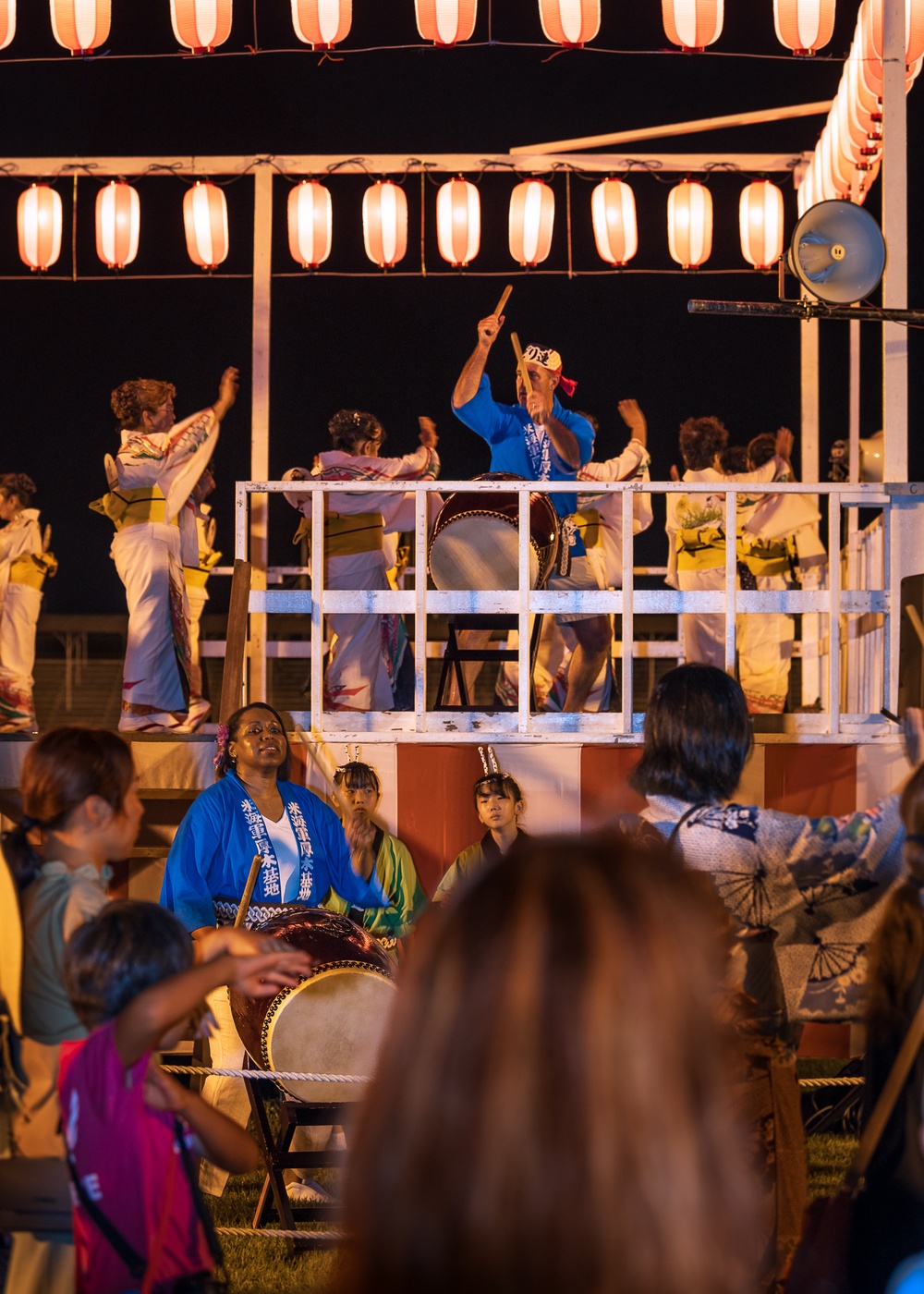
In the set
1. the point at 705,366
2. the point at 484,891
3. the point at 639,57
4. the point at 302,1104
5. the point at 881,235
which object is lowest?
the point at 302,1104

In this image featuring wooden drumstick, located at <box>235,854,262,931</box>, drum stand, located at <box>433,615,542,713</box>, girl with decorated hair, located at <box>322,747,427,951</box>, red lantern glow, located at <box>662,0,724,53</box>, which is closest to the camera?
wooden drumstick, located at <box>235,854,262,931</box>

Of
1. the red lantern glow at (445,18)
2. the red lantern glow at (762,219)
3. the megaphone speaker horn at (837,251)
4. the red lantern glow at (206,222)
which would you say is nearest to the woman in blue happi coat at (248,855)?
the megaphone speaker horn at (837,251)

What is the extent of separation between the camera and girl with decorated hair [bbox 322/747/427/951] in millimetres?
5285

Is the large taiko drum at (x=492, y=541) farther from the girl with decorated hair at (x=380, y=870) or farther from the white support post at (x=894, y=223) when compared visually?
the white support post at (x=894, y=223)

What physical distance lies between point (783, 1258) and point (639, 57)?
16178mm

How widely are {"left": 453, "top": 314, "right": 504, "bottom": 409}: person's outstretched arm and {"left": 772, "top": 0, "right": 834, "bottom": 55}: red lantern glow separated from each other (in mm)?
→ 3168

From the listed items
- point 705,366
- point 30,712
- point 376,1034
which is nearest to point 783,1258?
point 376,1034

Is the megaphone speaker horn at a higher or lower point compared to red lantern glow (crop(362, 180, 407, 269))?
lower

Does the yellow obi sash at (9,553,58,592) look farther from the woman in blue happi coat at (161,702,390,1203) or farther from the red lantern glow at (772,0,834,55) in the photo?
the red lantern glow at (772,0,834,55)

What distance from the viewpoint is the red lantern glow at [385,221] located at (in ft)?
33.2

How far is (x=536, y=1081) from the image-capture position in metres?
1.00

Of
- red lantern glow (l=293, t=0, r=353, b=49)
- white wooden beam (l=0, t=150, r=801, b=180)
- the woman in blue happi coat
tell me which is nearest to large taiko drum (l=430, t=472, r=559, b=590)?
the woman in blue happi coat

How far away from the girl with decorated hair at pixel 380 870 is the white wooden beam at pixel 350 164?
4470 millimetres

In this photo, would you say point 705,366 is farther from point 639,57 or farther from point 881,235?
point 881,235
